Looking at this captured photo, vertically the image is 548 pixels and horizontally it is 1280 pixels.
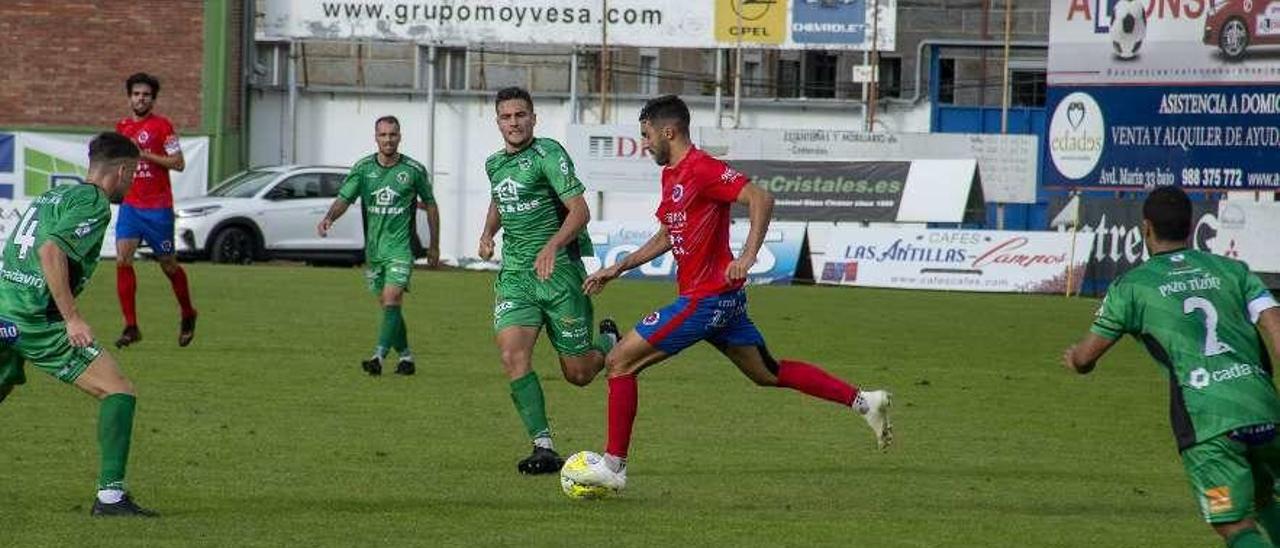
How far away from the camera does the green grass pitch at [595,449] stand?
9859 mm

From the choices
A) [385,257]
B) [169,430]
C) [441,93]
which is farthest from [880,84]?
[169,430]

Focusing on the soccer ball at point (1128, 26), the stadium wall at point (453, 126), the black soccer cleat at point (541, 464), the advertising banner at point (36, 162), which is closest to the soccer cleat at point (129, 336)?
the black soccer cleat at point (541, 464)

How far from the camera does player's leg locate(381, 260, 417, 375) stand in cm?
1728

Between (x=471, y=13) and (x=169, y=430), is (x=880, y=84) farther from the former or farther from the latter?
(x=169, y=430)

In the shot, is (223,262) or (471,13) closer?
(223,262)

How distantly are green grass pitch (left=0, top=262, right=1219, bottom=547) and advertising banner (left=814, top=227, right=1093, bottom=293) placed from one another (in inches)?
388

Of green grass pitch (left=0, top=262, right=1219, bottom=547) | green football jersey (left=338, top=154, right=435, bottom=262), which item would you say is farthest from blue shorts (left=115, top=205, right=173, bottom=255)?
green football jersey (left=338, top=154, right=435, bottom=262)

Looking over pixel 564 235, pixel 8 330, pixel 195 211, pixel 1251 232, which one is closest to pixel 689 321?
pixel 564 235

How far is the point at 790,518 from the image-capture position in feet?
33.6

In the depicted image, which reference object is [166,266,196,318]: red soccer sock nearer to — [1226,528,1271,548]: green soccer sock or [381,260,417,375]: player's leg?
[381,260,417,375]: player's leg

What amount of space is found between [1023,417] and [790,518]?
5386mm

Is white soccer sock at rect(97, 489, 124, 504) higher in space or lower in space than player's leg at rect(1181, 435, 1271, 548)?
lower

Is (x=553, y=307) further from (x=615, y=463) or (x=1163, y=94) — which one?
(x=1163, y=94)

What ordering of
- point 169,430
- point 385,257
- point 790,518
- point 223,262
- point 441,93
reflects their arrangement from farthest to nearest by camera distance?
1. point 441,93
2. point 223,262
3. point 385,257
4. point 169,430
5. point 790,518
